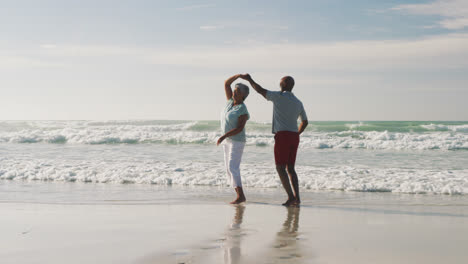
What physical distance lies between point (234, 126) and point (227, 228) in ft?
6.06

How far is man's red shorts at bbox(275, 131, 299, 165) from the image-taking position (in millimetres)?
6129

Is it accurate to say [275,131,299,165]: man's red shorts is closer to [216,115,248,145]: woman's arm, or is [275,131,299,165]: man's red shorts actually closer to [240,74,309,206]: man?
[240,74,309,206]: man

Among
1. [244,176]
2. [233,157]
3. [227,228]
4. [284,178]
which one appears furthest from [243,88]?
[244,176]

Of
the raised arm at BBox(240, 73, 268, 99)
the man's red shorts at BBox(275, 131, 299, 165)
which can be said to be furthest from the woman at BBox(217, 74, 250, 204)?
the man's red shorts at BBox(275, 131, 299, 165)

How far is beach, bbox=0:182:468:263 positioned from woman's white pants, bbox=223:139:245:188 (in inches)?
16.7

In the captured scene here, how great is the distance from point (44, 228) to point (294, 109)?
11.0ft

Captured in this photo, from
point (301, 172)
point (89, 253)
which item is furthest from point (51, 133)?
point (89, 253)

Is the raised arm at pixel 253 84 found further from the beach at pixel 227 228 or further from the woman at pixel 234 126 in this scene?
the beach at pixel 227 228

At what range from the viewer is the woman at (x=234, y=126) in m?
6.16

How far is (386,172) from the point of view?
31.3ft

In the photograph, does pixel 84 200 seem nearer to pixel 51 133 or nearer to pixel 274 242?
pixel 274 242

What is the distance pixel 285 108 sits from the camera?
6.07 m

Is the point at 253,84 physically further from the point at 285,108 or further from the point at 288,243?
the point at 288,243

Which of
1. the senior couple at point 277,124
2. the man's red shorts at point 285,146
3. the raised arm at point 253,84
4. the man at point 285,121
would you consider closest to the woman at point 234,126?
the senior couple at point 277,124
